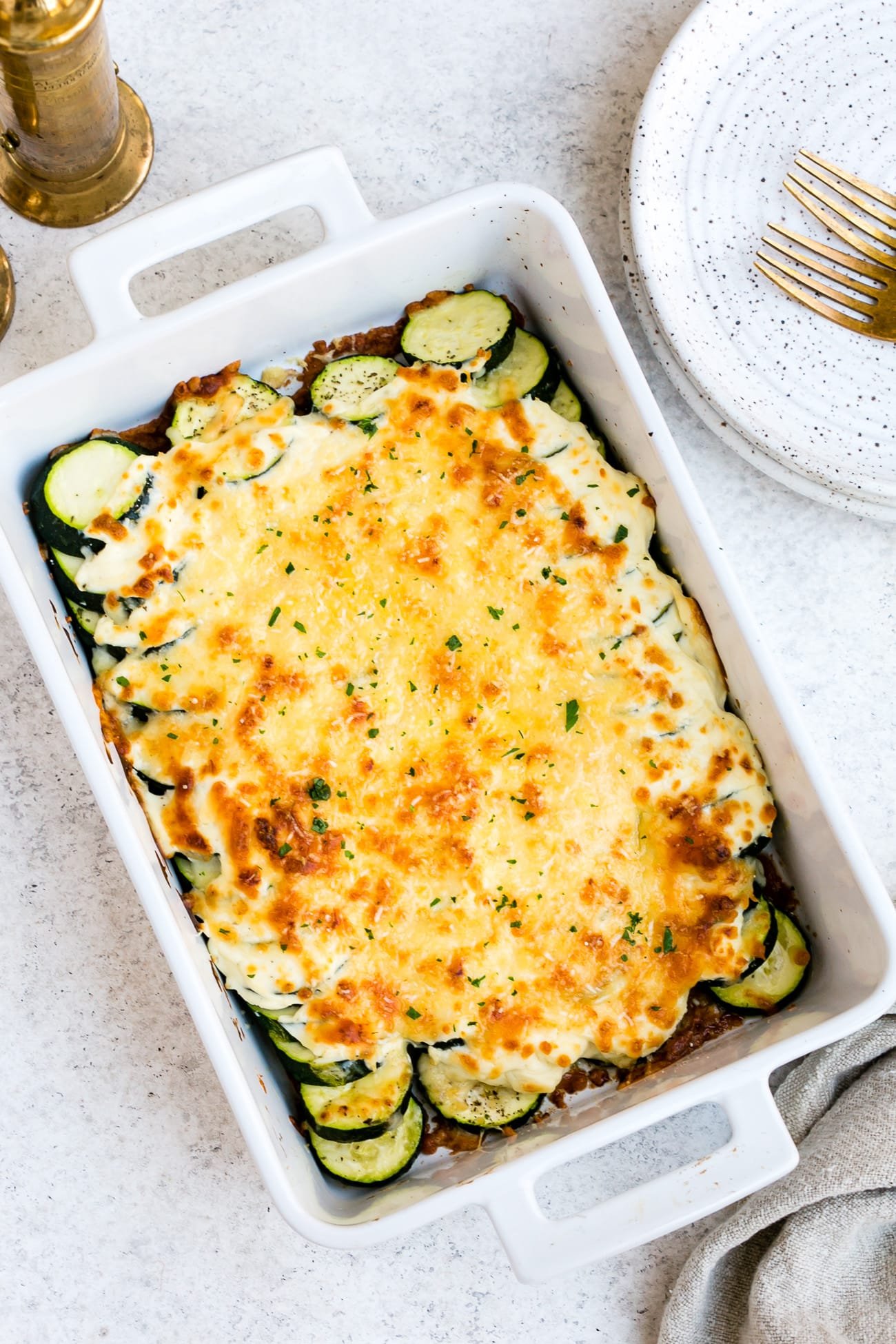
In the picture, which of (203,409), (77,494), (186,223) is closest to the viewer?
(186,223)

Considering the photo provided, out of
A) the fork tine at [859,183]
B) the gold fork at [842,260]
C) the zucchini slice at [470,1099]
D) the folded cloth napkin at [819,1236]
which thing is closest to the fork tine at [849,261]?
the gold fork at [842,260]

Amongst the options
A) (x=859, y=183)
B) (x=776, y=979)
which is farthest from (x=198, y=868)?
(x=859, y=183)

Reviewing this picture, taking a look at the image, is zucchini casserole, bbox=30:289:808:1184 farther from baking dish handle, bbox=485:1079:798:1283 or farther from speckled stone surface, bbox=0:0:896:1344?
speckled stone surface, bbox=0:0:896:1344

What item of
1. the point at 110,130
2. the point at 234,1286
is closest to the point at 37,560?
the point at 110,130

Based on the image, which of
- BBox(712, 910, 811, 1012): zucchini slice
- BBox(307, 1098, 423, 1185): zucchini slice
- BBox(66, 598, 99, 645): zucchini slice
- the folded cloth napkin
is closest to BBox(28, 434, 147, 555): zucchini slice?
BBox(66, 598, 99, 645): zucchini slice

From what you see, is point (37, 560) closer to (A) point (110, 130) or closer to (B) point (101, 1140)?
(A) point (110, 130)

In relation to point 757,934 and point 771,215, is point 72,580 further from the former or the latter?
point 771,215

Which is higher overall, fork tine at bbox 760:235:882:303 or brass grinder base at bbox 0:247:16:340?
brass grinder base at bbox 0:247:16:340
